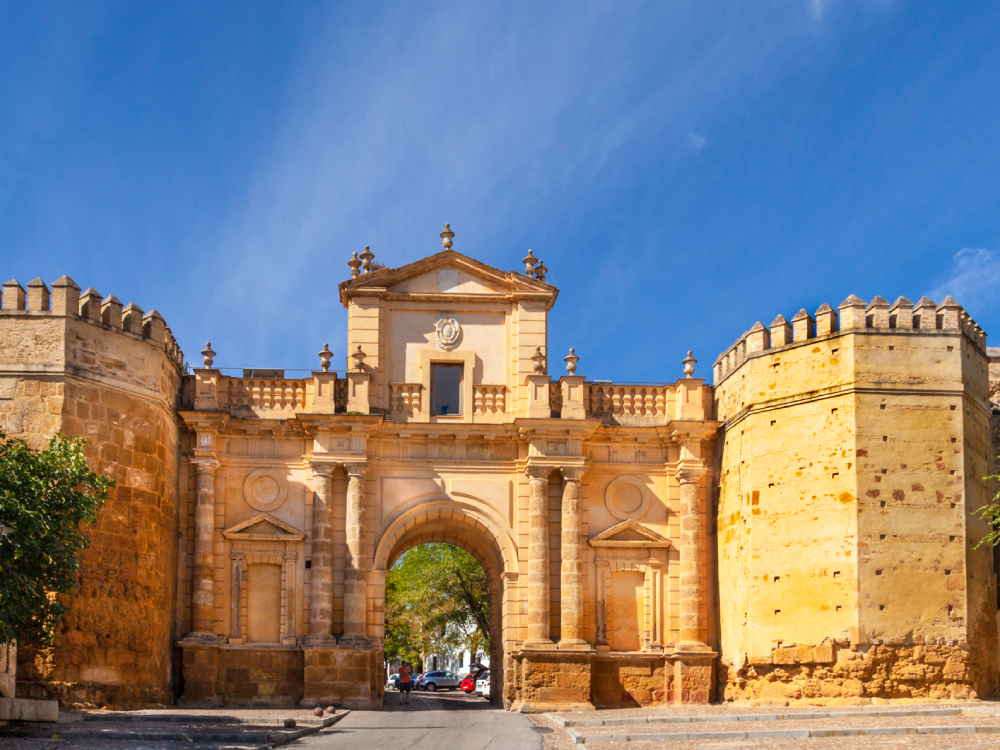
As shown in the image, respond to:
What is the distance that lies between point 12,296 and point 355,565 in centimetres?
850

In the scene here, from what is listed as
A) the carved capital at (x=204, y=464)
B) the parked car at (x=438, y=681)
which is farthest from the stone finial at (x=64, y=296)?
the parked car at (x=438, y=681)

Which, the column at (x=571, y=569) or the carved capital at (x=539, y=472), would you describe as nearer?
the column at (x=571, y=569)

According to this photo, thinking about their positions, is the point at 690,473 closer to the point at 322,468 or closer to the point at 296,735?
the point at 322,468

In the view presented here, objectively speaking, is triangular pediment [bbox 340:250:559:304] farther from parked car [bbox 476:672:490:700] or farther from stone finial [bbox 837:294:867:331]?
parked car [bbox 476:672:490:700]

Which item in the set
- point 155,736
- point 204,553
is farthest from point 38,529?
point 204,553

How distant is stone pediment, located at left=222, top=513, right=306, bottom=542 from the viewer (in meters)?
24.6

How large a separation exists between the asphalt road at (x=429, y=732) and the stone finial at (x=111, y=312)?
8727mm

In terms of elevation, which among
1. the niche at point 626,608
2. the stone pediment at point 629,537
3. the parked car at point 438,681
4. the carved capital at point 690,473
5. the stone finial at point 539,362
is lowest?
the parked car at point 438,681

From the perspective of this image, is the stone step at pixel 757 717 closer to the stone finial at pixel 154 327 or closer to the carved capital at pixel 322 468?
the carved capital at pixel 322 468

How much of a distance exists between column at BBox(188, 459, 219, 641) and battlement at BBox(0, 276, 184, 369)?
300 cm

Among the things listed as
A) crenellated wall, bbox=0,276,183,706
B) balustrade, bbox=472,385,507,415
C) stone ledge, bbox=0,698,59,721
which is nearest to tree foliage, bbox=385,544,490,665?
balustrade, bbox=472,385,507,415

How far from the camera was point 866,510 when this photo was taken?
70.2ft

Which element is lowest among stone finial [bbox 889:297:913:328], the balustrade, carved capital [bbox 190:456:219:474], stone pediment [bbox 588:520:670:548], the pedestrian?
the pedestrian

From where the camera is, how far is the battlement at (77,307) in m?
21.7
